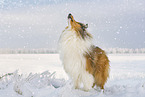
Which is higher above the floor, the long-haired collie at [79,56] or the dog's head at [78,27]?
the dog's head at [78,27]

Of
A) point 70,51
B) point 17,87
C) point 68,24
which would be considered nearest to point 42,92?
point 17,87

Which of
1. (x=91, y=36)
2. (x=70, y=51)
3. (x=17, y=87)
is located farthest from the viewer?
(x=91, y=36)

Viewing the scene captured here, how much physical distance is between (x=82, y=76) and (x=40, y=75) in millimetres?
1200

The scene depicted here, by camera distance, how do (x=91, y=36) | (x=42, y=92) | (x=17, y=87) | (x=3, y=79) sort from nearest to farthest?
(x=17, y=87), (x=42, y=92), (x=3, y=79), (x=91, y=36)

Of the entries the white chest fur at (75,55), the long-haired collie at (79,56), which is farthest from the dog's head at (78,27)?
the white chest fur at (75,55)

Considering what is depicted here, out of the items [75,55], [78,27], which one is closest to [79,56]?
[75,55]

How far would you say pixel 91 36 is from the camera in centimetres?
442

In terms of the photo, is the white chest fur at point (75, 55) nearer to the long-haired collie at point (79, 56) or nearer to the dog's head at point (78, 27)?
the long-haired collie at point (79, 56)

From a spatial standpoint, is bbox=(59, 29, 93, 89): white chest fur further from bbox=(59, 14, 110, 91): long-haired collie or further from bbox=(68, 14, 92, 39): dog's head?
bbox=(68, 14, 92, 39): dog's head

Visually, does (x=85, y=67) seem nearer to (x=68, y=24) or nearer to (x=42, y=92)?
(x=68, y=24)

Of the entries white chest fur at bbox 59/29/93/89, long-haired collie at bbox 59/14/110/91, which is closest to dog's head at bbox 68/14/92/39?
long-haired collie at bbox 59/14/110/91

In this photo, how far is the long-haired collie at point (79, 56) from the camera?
4.12 metres

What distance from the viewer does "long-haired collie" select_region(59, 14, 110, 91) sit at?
13.5ft

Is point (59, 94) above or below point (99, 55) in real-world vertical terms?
below
